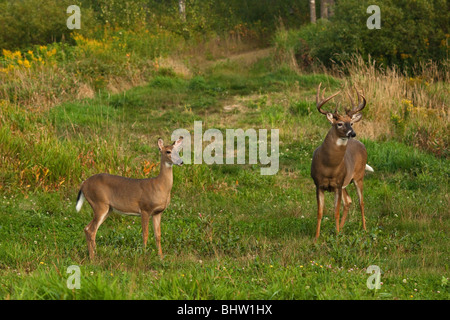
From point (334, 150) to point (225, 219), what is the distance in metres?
1.85

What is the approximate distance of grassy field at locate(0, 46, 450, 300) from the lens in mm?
5477

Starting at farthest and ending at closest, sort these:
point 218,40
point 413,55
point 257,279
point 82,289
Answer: point 218,40, point 413,55, point 257,279, point 82,289

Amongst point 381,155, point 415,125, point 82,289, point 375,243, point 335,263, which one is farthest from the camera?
point 415,125

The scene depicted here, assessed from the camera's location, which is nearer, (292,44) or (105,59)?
(105,59)

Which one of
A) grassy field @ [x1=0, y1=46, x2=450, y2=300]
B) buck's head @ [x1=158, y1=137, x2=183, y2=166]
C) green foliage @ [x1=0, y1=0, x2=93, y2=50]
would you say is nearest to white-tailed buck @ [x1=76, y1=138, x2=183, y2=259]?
buck's head @ [x1=158, y1=137, x2=183, y2=166]

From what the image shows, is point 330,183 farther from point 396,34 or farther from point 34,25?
point 34,25

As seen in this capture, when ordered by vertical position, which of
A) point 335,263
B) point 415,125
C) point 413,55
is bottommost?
point 335,263

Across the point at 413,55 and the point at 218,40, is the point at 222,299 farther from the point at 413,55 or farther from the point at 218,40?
the point at 218,40

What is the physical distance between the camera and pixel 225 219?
8500mm

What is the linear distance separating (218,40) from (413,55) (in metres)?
9.50

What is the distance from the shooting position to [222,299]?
5.00 metres

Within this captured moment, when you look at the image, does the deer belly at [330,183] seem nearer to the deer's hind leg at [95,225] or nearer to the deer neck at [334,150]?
the deer neck at [334,150]

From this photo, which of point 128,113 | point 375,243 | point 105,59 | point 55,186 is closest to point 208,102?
point 128,113

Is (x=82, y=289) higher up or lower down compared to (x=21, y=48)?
lower down
